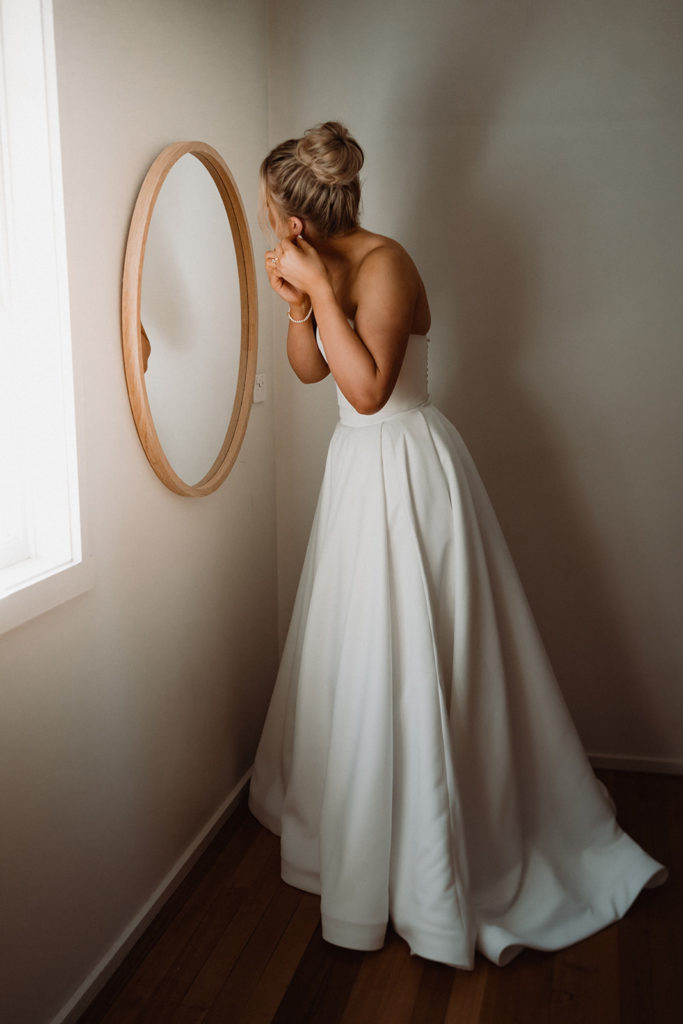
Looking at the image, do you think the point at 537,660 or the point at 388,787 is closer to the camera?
the point at 388,787

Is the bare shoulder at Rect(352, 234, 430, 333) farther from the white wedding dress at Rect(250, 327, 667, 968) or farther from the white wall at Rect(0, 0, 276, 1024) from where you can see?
the white wall at Rect(0, 0, 276, 1024)

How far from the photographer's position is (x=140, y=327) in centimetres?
175

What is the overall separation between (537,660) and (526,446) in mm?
734

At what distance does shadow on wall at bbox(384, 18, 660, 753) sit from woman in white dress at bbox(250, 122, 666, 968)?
0.52 metres

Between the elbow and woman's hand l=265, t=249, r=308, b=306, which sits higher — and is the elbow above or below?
below

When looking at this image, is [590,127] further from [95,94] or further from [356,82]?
[95,94]

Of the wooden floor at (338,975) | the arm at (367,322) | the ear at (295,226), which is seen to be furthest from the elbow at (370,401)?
the wooden floor at (338,975)

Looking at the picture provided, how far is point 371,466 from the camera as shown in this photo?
6.63 feet

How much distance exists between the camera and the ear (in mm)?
1944

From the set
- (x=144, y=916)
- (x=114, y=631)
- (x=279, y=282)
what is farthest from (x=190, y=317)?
(x=144, y=916)

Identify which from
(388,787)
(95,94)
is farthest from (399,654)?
(95,94)

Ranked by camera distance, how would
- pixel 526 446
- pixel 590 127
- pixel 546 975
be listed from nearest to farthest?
pixel 546 975 < pixel 590 127 < pixel 526 446

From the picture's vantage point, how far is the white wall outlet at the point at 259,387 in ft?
8.32

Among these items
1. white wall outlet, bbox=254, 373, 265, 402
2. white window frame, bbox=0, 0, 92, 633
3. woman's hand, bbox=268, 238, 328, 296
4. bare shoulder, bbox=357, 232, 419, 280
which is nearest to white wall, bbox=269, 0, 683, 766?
white wall outlet, bbox=254, 373, 265, 402
